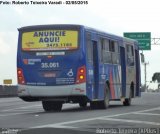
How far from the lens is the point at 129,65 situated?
3173 centimetres

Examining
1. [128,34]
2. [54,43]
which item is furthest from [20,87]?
[128,34]

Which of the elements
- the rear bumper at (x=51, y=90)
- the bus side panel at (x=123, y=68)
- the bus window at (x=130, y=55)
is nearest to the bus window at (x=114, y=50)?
the bus side panel at (x=123, y=68)

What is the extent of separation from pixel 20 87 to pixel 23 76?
45cm

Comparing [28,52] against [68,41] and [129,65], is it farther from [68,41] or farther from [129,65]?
[129,65]

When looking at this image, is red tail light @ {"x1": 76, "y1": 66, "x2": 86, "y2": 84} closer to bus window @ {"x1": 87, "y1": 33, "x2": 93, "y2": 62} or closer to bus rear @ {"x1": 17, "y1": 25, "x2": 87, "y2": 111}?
bus rear @ {"x1": 17, "y1": 25, "x2": 87, "y2": 111}

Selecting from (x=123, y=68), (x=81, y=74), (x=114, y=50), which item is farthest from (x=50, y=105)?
(x=123, y=68)

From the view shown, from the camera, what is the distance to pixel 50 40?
2505cm

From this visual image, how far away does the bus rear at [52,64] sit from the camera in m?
24.7

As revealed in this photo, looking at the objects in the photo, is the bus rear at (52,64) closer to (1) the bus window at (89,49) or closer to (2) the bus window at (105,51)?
(1) the bus window at (89,49)

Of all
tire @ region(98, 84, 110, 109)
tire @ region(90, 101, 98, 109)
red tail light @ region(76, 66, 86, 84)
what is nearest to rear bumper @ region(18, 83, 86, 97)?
red tail light @ region(76, 66, 86, 84)

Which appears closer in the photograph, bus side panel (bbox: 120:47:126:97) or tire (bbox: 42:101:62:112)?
tire (bbox: 42:101:62:112)

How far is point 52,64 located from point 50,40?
0.93 metres

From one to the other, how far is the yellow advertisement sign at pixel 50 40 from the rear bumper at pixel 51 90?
4.92 feet

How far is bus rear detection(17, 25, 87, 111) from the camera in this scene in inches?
974
